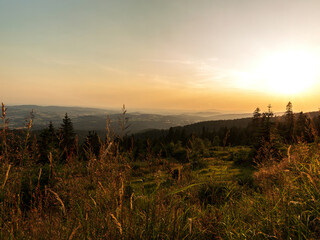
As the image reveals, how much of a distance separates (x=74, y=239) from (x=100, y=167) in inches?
37.9

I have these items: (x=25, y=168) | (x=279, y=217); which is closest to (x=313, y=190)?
(x=279, y=217)

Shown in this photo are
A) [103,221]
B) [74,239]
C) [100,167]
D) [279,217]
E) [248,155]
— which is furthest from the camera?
[248,155]

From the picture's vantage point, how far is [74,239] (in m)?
1.76

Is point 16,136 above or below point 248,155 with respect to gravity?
above

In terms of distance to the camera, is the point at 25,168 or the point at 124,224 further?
the point at 25,168

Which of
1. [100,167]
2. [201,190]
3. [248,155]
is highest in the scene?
[100,167]

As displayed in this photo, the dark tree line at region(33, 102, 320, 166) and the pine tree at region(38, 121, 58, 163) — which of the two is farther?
the pine tree at region(38, 121, 58, 163)

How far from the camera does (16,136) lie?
2852 millimetres

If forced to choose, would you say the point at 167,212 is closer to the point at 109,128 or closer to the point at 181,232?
the point at 181,232

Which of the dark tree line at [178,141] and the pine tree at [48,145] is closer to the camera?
the dark tree line at [178,141]

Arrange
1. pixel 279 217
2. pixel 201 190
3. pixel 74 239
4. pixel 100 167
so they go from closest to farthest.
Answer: pixel 74 239 → pixel 279 217 → pixel 100 167 → pixel 201 190

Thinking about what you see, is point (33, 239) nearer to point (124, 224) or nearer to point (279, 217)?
point (124, 224)

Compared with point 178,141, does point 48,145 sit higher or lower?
higher

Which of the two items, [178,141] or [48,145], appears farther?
[178,141]
